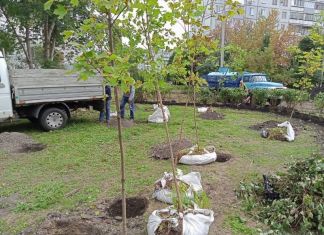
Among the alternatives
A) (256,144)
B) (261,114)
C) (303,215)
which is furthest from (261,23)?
(303,215)

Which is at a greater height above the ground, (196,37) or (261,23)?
(261,23)

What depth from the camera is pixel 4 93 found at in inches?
313

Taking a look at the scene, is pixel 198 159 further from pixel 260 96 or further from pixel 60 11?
pixel 260 96

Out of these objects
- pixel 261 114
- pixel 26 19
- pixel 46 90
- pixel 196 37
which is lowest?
pixel 261 114

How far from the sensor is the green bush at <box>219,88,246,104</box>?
14.5m

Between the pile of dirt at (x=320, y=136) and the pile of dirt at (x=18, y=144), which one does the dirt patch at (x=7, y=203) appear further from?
the pile of dirt at (x=320, y=136)

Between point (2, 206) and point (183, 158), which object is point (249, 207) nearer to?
point (183, 158)

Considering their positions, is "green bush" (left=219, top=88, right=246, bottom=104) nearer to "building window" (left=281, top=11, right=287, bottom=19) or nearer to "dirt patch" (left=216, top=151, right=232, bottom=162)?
"dirt patch" (left=216, top=151, right=232, bottom=162)

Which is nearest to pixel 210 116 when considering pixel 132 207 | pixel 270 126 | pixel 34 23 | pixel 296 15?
pixel 270 126

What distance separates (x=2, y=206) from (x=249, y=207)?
339 cm

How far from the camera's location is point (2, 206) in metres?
4.46

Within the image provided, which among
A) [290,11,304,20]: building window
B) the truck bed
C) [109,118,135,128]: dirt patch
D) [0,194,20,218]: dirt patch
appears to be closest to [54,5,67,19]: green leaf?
[0,194,20,218]: dirt patch

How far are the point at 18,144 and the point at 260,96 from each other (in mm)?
10079

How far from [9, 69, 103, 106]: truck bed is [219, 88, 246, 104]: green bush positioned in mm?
7182
